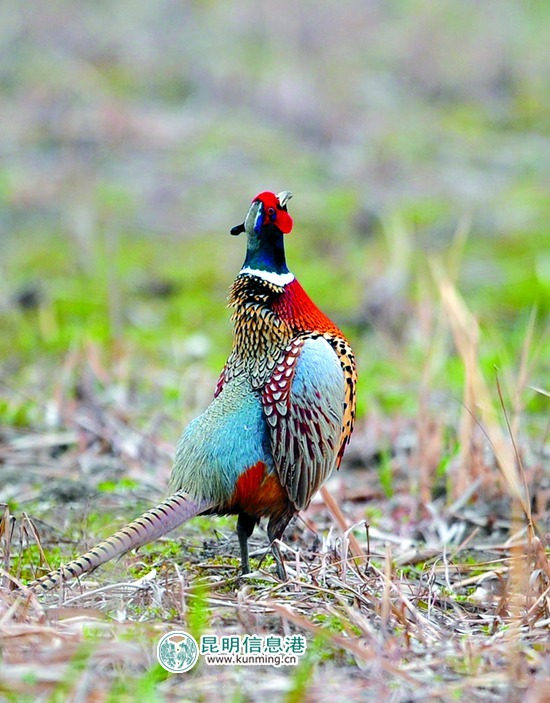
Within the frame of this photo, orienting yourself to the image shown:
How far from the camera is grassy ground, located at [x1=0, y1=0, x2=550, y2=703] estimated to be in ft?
10.2

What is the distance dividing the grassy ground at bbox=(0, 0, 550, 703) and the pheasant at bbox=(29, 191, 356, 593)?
273mm

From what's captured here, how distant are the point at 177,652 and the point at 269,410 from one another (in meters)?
0.97

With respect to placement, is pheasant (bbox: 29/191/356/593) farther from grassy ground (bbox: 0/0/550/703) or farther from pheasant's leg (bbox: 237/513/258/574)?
grassy ground (bbox: 0/0/550/703)

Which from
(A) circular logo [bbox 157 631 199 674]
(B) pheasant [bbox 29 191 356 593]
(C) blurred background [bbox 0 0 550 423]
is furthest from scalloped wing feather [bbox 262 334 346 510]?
(C) blurred background [bbox 0 0 550 423]

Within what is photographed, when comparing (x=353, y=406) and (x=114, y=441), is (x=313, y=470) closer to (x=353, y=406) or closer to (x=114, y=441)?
(x=353, y=406)

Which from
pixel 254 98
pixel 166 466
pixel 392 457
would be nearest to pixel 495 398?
pixel 392 457

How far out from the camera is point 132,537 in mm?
3287

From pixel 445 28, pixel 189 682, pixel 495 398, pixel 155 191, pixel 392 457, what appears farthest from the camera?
pixel 445 28

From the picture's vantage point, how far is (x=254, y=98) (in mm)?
13203

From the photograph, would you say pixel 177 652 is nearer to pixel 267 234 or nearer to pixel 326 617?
pixel 326 617

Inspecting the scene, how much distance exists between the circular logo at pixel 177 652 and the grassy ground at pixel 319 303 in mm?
28

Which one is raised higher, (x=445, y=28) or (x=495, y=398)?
(x=445, y=28)

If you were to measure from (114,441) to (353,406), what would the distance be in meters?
1.98

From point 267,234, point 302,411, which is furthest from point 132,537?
point 267,234
